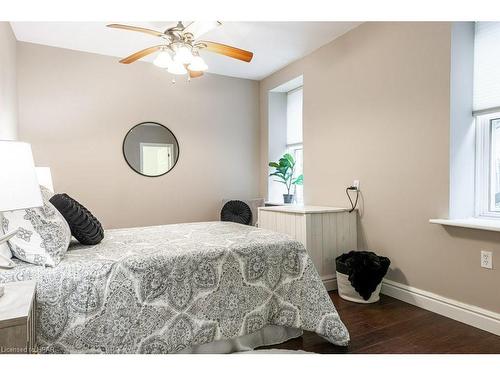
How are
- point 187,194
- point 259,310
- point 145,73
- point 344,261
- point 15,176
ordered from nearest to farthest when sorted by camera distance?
point 15,176
point 259,310
point 344,261
point 145,73
point 187,194

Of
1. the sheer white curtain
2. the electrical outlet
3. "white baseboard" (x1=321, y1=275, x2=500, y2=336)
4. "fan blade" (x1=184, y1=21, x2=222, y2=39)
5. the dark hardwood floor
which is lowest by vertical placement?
the dark hardwood floor

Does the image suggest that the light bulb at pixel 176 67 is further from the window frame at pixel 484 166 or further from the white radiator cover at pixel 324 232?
the window frame at pixel 484 166

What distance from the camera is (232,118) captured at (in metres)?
4.64

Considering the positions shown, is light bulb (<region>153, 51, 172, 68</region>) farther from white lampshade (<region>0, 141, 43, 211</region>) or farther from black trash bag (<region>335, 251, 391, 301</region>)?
black trash bag (<region>335, 251, 391, 301</region>)

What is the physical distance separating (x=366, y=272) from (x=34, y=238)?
2.33 meters

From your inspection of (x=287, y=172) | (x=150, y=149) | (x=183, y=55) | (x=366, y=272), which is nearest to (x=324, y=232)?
(x=366, y=272)

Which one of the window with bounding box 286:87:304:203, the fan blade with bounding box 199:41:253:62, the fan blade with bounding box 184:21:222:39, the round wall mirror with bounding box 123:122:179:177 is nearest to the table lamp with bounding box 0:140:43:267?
A: the fan blade with bounding box 184:21:222:39

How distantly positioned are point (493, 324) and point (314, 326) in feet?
4.07

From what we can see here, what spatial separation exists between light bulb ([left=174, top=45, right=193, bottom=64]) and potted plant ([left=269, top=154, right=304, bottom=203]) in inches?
80.5

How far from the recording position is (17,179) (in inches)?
40.9

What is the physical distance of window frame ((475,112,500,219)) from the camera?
7.84 ft

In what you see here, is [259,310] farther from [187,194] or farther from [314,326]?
[187,194]

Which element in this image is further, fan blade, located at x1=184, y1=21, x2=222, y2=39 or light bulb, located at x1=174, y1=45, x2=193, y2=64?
light bulb, located at x1=174, y1=45, x2=193, y2=64
